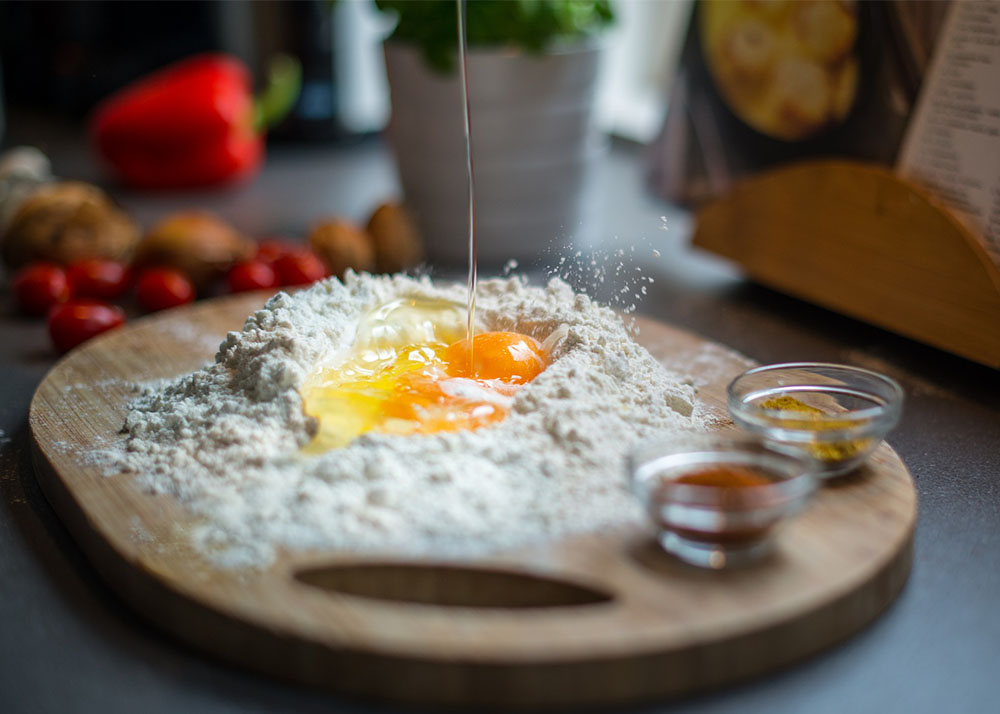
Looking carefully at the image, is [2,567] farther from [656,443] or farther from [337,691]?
[656,443]

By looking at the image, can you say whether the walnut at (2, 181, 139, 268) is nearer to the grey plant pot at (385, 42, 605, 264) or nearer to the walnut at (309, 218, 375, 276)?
the walnut at (309, 218, 375, 276)

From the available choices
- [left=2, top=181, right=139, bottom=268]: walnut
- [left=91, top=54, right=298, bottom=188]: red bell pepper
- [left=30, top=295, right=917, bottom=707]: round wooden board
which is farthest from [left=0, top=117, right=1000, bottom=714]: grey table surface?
[left=91, top=54, right=298, bottom=188]: red bell pepper

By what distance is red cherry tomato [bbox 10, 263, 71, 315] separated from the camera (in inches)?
66.7

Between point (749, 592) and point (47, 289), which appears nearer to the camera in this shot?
point (749, 592)

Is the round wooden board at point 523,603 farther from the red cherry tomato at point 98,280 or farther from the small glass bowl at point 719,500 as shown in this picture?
the red cherry tomato at point 98,280

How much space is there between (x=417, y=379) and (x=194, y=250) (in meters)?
0.81

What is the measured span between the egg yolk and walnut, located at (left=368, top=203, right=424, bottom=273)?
557mm

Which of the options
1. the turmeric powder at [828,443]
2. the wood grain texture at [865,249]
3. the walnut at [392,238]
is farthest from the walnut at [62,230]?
the turmeric powder at [828,443]

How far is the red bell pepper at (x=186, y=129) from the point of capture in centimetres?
252

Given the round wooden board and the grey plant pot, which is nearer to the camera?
the round wooden board

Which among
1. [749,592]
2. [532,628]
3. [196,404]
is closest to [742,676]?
[749,592]

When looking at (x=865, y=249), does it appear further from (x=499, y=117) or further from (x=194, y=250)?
(x=194, y=250)

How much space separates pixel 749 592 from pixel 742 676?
7 centimetres

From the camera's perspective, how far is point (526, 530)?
90 cm
